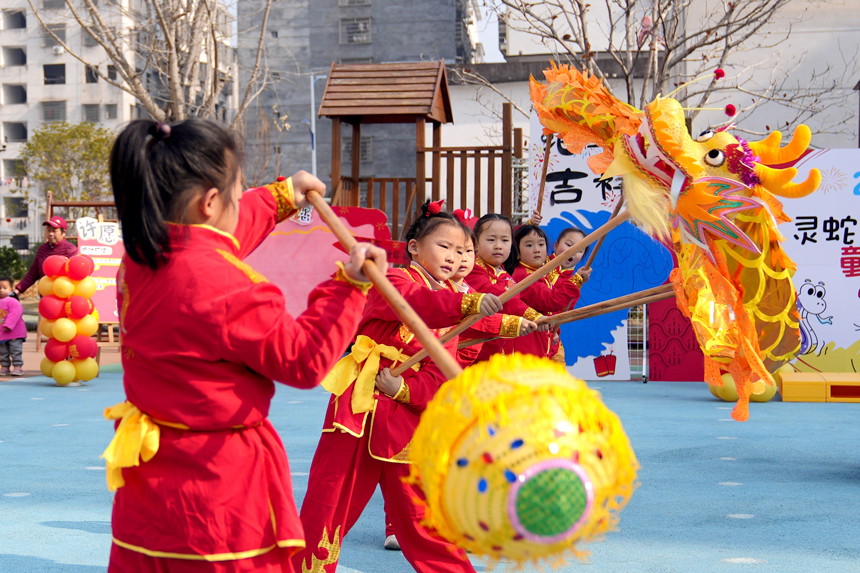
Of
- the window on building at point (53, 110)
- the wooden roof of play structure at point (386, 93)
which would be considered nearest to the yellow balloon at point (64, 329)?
the wooden roof of play structure at point (386, 93)

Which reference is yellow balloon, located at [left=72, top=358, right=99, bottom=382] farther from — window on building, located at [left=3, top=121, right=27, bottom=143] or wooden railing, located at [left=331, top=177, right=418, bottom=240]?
window on building, located at [left=3, top=121, right=27, bottom=143]

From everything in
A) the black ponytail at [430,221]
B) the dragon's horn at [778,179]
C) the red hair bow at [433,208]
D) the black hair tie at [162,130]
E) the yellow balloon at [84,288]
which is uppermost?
the black hair tie at [162,130]

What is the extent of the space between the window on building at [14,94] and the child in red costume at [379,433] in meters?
35.3

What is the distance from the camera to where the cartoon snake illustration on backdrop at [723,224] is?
2377 mm

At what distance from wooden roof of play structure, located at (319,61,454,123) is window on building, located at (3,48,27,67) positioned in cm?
2899

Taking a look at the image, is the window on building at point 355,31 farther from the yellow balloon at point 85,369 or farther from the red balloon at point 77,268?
the yellow balloon at point 85,369

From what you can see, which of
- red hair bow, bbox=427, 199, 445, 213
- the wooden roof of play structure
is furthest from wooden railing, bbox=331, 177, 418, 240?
red hair bow, bbox=427, 199, 445, 213

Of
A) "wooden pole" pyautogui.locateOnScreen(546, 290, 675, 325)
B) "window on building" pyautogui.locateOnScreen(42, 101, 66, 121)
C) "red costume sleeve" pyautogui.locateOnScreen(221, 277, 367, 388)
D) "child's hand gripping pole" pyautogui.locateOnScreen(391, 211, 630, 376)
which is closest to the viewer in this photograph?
"red costume sleeve" pyautogui.locateOnScreen(221, 277, 367, 388)

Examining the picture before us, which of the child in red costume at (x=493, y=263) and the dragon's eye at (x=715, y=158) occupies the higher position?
Answer: the dragon's eye at (x=715, y=158)

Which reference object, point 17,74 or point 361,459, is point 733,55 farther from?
point 17,74

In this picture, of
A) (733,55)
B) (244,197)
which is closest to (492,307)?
(244,197)

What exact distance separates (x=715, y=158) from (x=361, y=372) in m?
1.29

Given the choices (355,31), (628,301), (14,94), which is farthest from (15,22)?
(628,301)

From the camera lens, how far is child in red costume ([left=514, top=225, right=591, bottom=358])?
360 centimetres
